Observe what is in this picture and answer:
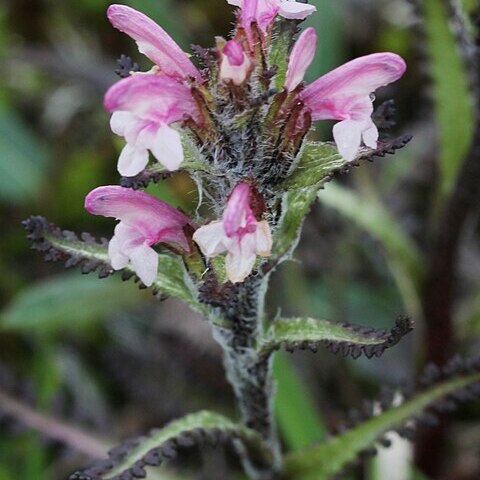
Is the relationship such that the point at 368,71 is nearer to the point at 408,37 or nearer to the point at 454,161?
the point at 454,161

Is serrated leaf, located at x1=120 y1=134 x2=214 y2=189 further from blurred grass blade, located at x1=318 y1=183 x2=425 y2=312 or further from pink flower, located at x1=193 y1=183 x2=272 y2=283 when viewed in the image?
blurred grass blade, located at x1=318 y1=183 x2=425 y2=312

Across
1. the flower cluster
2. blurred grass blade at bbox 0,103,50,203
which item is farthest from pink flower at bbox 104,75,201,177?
blurred grass blade at bbox 0,103,50,203

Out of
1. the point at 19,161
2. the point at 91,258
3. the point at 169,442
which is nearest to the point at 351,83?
the point at 91,258

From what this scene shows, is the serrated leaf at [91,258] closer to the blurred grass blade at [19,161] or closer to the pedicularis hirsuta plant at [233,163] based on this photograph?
the pedicularis hirsuta plant at [233,163]

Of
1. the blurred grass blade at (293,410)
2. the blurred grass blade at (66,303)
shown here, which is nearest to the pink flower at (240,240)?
the blurred grass blade at (293,410)

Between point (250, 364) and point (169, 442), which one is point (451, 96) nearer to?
point (250, 364)

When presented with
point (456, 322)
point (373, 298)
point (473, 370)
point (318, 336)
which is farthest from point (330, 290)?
point (318, 336)

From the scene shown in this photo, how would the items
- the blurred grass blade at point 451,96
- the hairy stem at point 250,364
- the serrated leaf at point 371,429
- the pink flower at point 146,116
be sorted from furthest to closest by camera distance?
the blurred grass blade at point 451,96, the serrated leaf at point 371,429, the hairy stem at point 250,364, the pink flower at point 146,116
